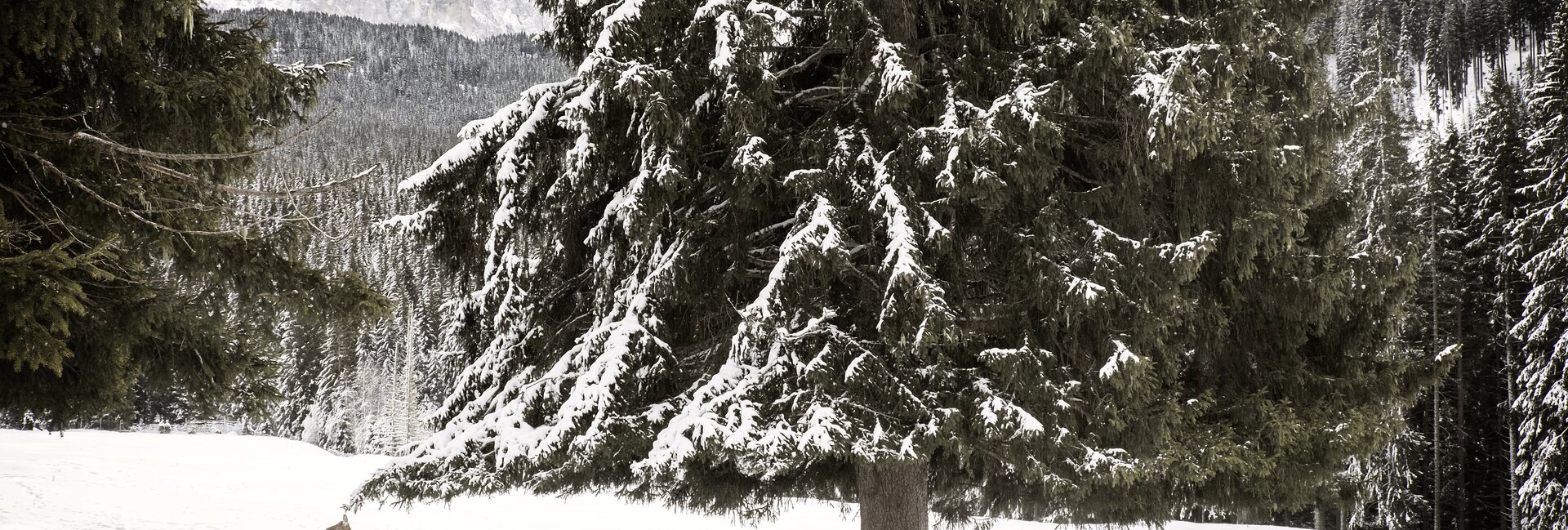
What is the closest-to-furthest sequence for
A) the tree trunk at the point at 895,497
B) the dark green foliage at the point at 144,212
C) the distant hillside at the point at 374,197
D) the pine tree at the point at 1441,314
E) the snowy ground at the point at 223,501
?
the dark green foliage at the point at 144,212
the distant hillside at the point at 374,197
the tree trunk at the point at 895,497
the snowy ground at the point at 223,501
the pine tree at the point at 1441,314

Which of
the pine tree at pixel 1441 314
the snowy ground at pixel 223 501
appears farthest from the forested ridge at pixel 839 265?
the pine tree at pixel 1441 314

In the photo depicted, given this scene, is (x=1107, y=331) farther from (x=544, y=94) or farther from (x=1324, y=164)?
(x=544, y=94)

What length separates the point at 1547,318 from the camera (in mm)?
18188

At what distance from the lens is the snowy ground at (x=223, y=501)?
1333 cm

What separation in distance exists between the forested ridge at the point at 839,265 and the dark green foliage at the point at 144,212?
0.03 m

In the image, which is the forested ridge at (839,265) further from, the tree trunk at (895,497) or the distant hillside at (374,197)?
the distant hillside at (374,197)

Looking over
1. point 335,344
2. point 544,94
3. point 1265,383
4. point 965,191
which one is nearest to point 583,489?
point 544,94

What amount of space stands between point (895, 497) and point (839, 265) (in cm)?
222

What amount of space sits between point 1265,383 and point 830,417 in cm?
371

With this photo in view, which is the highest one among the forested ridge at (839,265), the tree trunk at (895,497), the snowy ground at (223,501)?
the forested ridge at (839,265)

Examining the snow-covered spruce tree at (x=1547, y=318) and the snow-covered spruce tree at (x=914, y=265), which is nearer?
the snow-covered spruce tree at (x=914, y=265)

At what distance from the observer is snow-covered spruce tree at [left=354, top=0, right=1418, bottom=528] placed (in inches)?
234

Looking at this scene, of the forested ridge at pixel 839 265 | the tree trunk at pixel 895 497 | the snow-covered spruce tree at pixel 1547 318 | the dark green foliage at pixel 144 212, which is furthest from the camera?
the snow-covered spruce tree at pixel 1547 318

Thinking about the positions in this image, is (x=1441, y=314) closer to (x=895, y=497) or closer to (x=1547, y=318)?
(x=1547, y=318)
